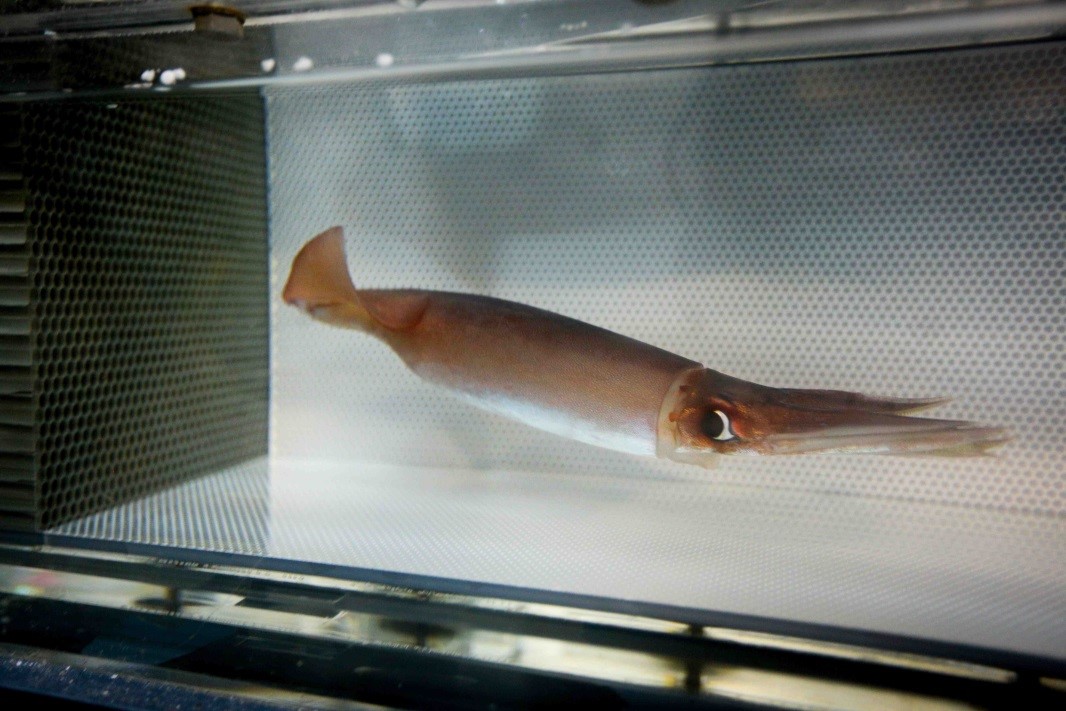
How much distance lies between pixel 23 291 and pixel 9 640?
0.49 metres

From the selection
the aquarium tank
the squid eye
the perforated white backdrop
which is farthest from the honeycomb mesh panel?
the squid eye

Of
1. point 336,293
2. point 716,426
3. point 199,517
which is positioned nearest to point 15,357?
point 199,517

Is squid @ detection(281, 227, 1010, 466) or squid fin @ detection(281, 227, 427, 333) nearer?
squid @ detection(281, 227, 1010, 466)

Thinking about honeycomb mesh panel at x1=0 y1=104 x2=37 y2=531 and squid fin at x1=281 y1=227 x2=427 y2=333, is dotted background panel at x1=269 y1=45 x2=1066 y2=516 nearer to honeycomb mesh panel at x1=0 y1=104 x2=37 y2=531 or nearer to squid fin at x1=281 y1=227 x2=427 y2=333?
squid fin at x1=281 y1=227 x2=427 y2=333

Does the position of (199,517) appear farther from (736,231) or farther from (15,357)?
(736,231)

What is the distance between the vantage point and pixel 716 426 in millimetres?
636

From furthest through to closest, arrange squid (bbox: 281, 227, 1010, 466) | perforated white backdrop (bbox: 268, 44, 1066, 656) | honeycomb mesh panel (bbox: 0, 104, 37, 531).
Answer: honeycomb mesh panel (bbox: 0, 104, 37, 531) < perforated white backdrop (bbox: 268, 44, 1066, 656) < squid (bbox: 281, 227, 1010, 466)

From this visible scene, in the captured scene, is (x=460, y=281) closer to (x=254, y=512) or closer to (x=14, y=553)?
(x=254, y=512)

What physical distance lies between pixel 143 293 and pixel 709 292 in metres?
0.96

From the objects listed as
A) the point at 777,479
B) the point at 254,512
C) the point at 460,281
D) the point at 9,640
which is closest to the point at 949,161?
the point at 777,479

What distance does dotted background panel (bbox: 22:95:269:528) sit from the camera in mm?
967

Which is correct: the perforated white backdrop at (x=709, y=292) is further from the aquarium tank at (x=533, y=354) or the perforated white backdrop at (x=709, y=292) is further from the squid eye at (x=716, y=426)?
the squid eye at (x=716, y=426)

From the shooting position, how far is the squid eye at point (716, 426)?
63cm

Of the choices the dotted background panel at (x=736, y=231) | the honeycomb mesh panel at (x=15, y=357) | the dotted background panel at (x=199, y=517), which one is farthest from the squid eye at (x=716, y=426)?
the honeycomb mesh panel at (x=15, y=357)
